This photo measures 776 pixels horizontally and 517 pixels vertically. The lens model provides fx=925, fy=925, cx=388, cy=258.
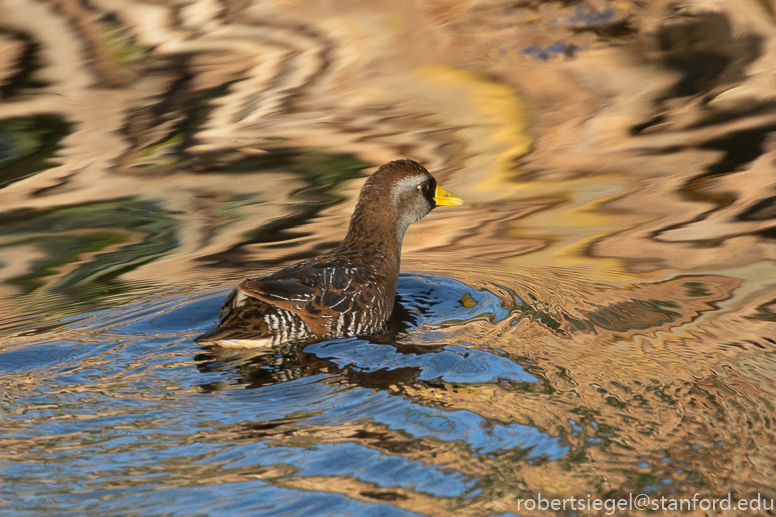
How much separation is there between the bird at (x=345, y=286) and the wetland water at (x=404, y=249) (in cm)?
18

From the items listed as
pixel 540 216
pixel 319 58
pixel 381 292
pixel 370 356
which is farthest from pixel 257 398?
pixel 319 58

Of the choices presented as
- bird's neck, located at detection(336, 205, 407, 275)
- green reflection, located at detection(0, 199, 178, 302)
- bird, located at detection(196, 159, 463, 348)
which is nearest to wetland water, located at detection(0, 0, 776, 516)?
green reflection, located at detection(0, 199, 178, 302)

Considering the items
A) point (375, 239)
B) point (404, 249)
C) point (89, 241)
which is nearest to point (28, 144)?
point (89, 241)

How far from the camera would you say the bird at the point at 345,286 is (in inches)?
241

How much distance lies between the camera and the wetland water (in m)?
4.61

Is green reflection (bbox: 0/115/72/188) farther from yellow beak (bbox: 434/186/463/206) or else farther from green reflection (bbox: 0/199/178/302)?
yellow beak (bbox: 434/186/463/206)

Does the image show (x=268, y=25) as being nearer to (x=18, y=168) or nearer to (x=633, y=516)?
(x=18, y=168)

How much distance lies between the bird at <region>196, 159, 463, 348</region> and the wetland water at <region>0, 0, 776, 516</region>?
0.18m

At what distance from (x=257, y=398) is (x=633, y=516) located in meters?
2.27

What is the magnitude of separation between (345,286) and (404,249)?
211 centimetres

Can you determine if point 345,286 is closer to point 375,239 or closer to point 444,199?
point 375,239

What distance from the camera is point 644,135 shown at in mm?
10484

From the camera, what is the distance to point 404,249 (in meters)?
8.58

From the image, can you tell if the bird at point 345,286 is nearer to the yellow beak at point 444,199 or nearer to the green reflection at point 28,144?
the yellow beak at point 444,199
